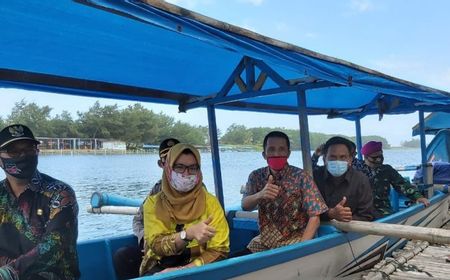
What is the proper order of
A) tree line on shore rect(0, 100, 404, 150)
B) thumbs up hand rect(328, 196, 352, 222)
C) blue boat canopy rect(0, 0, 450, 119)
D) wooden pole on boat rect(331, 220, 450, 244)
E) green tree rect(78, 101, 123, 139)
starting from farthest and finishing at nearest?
green tree rect(78, 101, 123, 139) → tree line on shore rect(0, 100, 404, 150) → thumbs up hand rect(328, 196, 352, 222) → wooden pole on boat rect(331, 220, 450, 244) → blue boat canopy rect(0, 0, 450, 119)

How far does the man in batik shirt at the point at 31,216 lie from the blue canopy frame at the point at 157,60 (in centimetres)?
69

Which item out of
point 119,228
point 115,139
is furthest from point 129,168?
point 119,228

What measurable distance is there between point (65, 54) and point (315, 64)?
1.73 metres

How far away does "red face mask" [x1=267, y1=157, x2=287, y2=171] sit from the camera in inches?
126

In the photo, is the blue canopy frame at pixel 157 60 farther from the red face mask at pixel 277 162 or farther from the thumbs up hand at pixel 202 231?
the thumbs up hand at pixel 202 231

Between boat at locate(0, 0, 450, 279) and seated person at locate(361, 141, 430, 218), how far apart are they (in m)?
0.24

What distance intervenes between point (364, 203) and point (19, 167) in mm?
2871

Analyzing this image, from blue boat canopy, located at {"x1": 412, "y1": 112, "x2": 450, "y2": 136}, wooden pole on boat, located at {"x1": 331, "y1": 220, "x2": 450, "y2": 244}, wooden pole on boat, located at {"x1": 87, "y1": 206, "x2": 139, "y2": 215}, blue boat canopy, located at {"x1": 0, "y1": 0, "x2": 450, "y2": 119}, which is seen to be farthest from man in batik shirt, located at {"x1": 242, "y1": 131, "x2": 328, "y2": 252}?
blue boat canopy, located at {"x1": 412, "y1": 112, "x2": 450, "y2": 136}

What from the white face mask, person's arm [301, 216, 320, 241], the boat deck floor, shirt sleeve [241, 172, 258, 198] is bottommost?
the boat deck floor

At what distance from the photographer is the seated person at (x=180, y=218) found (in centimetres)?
245

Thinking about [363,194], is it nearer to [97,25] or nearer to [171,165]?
[171,165]

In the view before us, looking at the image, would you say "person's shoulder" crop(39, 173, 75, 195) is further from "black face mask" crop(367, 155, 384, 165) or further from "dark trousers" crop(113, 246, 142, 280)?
"black face mask" crop(367, 155, 384, 165)

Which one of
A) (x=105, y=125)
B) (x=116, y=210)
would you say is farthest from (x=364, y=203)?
(x=105, y=125)

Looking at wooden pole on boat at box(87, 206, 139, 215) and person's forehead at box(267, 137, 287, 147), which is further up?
person's forehead at box(267, 137, 287, 147)
